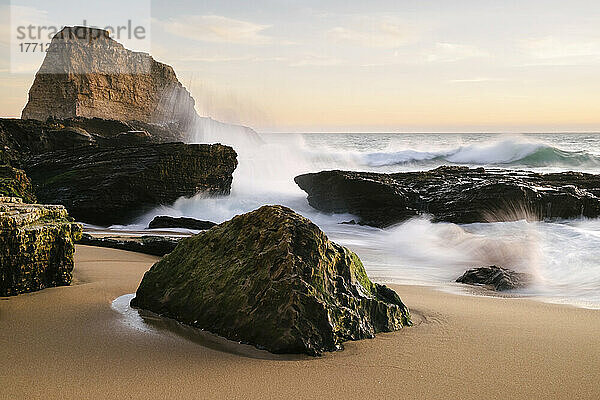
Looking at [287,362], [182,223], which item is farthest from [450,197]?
[287,362]

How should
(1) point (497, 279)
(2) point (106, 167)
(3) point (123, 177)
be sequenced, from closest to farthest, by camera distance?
1. (1) point (497, 279)
2. (3) point (123, 177)
3. (2) point (106, 167)

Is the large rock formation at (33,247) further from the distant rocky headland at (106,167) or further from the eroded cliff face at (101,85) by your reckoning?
the eroded cliff face at (101,85)

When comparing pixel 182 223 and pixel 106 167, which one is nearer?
pixel 182 223

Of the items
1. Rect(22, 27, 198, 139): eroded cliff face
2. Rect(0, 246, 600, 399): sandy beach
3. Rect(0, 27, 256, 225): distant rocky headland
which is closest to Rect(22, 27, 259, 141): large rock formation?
Rect(22, 27, 198, 139): eroded cliff face

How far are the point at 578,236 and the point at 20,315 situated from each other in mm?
8375

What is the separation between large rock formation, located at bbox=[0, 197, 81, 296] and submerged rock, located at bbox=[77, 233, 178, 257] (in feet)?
6.46

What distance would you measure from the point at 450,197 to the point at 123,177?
6.57m

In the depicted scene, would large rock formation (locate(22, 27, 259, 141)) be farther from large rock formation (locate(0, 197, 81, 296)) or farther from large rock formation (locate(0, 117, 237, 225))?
large rock formation (locate(0, 197, 81, 296))

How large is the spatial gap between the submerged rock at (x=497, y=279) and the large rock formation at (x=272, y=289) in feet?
7.45

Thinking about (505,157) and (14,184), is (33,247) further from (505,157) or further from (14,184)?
(505,157)

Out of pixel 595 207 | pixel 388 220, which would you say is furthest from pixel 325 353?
pixel 595 207

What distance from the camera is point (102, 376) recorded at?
91.4 inches

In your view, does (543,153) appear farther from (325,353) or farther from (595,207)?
(325,353)

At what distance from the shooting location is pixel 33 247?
11.4 ft
